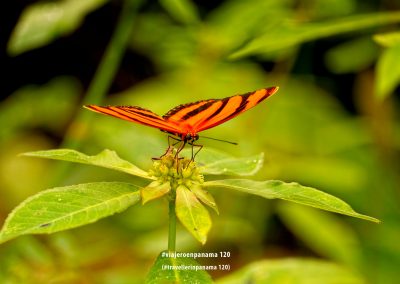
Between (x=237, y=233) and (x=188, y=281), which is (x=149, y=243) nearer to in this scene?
(x=237, y=233)

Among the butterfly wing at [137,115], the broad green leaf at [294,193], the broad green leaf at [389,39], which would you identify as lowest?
the broad green leaf at [294,193]

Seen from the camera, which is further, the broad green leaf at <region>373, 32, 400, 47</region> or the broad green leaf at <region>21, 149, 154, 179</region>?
the broad green leaf at <region>373, 32, 400, 47</region>

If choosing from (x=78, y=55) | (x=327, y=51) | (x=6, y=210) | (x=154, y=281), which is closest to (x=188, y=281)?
(x=154, y=281)

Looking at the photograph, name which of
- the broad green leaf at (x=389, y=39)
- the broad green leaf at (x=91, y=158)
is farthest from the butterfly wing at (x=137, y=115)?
the broad green leaf at (x=389, y=39)

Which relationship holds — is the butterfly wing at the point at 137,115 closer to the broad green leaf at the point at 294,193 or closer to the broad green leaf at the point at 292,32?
the broad green leaf at the point at 294,193

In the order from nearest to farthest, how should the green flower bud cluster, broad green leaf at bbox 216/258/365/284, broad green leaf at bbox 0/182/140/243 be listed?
broad green leaf at bbox 0/182/140/243 → the green flower bud cluster → broad green leaf at bbox 216/258/365/284

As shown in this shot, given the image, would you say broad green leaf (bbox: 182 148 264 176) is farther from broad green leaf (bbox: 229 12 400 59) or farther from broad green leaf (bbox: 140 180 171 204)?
broad green leaf (bbox: 229 12 400 59)

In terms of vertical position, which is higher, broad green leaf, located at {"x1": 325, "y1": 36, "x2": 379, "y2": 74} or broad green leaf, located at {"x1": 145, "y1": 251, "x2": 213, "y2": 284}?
broad green leaf, located at {"x1": 325, "y1": 36, "x2": 379, "y2": 74}

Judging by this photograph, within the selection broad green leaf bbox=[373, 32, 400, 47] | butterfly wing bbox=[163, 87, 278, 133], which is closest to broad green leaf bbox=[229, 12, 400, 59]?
broad green leaf bbox=[373, 32, 400, 47]
